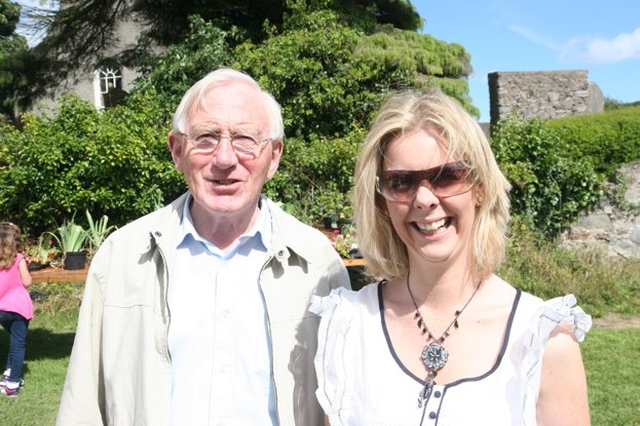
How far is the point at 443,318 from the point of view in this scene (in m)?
1.89

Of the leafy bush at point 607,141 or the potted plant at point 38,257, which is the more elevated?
the leafy bush at point 607,141

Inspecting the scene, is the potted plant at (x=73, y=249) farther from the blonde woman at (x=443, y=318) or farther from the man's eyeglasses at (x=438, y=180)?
the man's eyeglasses at (x=438, y=180)

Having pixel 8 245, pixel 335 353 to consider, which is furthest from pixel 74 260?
pixel 335 353

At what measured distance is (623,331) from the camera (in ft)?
22.7

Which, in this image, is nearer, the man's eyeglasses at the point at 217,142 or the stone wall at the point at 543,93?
the man's eyeglasses at the point at 217,142

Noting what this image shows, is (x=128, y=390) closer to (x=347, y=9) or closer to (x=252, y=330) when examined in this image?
(x=252, y=330)

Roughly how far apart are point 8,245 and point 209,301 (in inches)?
173

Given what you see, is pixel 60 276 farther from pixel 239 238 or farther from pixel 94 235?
pixel 239 238

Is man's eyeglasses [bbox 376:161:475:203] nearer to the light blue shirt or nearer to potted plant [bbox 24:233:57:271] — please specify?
the light blue shirt

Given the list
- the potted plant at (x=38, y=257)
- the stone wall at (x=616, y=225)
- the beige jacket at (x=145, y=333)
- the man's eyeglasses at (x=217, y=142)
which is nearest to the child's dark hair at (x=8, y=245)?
the potted plant at (x=38, y=257)

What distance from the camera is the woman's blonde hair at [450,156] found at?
182 centimetres

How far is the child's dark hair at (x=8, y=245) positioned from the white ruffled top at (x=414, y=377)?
463cm

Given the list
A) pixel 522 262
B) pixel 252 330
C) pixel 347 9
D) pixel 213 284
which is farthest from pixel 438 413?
pixel 347 9

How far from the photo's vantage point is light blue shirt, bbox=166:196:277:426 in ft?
6.59
